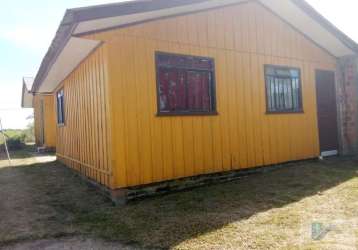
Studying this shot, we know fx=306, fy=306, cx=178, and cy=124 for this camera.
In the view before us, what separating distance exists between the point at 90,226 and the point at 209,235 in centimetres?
170

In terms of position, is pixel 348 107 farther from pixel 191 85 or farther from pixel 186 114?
pixel 186 114

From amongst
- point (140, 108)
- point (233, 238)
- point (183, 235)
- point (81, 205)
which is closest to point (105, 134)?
point (140, 108)

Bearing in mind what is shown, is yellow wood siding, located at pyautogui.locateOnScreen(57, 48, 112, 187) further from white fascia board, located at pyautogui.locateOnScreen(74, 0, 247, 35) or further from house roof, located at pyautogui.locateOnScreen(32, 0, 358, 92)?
white fascia board, located at pyautogui.locateOnScreen(74, 0, 247, 35)

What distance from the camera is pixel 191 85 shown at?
615 centimetres

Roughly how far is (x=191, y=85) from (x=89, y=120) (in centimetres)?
235

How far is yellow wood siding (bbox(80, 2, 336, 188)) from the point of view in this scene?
5367 millimetres

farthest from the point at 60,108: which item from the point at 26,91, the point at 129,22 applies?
the point at 26,91

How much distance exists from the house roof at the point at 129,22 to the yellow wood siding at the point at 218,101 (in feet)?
0.55

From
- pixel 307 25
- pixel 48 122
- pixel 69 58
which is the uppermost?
pixel 307 25

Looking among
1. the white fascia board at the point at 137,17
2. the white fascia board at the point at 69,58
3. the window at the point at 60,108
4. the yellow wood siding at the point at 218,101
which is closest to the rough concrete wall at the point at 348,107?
the yellow wood siding at the point at 218,101

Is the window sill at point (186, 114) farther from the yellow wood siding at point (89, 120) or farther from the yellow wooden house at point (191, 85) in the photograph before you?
the yellow wood siding at point (89, 120)

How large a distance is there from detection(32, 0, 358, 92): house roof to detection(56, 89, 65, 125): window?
0.49 metres

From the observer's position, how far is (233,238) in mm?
3531

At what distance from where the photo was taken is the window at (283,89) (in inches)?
301
